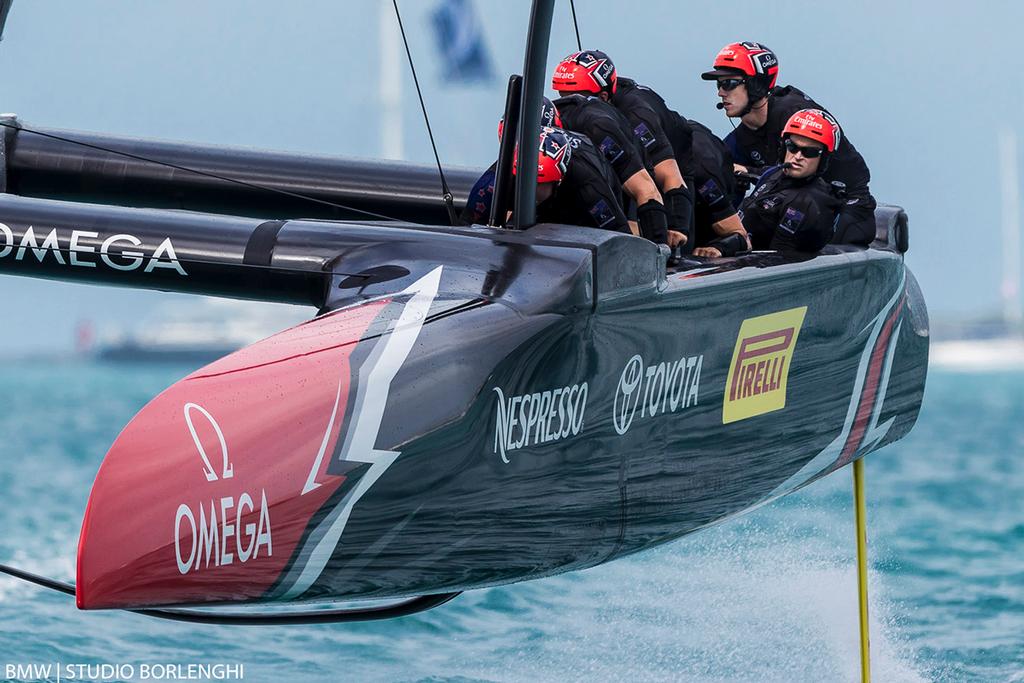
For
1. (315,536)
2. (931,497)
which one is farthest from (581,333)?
(931,497)

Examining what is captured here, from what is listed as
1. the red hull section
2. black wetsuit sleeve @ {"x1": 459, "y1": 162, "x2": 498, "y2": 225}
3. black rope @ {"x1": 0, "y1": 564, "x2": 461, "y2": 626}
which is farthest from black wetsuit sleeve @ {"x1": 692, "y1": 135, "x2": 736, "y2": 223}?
the red hull section

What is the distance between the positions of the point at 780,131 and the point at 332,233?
2.37m

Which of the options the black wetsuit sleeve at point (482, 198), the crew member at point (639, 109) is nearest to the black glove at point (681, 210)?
the crew member at point (639, 109)

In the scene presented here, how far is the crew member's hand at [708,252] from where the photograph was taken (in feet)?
16.4

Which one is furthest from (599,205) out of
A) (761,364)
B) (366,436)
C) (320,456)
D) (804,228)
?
(320,456)

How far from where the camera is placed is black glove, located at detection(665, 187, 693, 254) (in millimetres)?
5199

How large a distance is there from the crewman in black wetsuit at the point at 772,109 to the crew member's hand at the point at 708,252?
671 millimetres

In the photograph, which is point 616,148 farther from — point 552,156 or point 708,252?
point 552,156

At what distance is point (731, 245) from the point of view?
5.17 m

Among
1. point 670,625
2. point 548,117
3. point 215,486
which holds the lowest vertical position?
point 670,625

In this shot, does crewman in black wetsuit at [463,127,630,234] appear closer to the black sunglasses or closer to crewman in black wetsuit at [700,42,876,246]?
the black sunglasses

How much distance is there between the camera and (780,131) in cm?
591

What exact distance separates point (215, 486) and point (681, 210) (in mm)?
2399

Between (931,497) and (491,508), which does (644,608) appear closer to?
(491,508)
